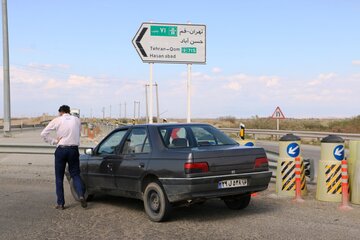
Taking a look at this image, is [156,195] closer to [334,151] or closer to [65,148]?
[65,148]

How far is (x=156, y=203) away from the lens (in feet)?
24.0

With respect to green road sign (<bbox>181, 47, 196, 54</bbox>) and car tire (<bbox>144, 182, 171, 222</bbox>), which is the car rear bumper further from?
green road sign (<bbox>181, 47, 196, 54</bbox>)

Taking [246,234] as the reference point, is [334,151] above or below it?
above

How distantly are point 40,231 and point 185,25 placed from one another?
963cm

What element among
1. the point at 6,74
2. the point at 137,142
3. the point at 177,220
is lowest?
the point at 177,220

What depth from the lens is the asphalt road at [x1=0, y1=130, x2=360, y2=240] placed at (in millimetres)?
6320

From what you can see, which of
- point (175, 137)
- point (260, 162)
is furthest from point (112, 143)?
point (260, 162)

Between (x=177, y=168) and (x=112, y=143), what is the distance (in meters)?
2.30

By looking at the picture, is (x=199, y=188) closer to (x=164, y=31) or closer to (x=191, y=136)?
(x=191, y=136)

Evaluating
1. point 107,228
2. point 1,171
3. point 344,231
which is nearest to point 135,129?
point 107,228

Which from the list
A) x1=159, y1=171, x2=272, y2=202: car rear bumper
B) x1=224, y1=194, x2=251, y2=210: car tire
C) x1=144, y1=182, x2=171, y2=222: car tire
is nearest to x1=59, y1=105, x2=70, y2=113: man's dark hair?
x1=144, y1=182, x2=171, y2=222: car tire

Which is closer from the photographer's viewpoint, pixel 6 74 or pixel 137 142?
pixel 137 142

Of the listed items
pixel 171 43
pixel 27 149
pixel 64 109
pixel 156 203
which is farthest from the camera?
pixel 171 43

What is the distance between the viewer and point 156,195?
7.32 m
